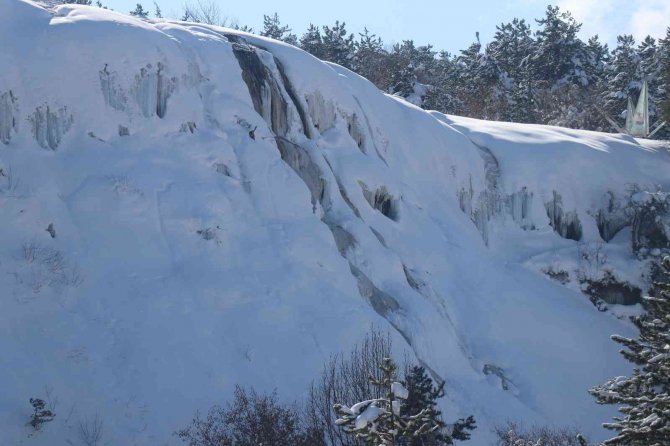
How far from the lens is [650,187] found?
1254 inches

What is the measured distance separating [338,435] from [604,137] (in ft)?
77.6

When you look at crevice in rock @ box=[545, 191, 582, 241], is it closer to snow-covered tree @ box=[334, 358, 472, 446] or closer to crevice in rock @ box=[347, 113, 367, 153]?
crevice in rock @ box=[347, 113, 367, 153]

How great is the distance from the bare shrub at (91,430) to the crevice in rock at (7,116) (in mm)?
7124

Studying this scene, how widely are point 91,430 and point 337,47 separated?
128 feet

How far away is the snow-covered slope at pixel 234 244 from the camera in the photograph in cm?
1716

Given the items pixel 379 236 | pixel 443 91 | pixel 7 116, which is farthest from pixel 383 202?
pixel 443 91

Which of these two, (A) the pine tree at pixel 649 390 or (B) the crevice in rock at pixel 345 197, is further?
(B) the crevice in rock at pixel 345 197

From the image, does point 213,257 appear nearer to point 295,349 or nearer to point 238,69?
point 295,349

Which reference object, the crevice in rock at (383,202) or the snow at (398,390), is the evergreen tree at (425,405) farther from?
the crevice in rock at (383,202)

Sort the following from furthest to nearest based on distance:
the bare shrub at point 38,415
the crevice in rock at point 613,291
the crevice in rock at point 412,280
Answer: the crevice in rock at point 613,291 → the crevice in rock at point 412,280 → the bare shrub at point 38,415

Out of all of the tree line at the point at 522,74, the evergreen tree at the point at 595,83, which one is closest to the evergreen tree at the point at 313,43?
the tree line at the point at 522,74

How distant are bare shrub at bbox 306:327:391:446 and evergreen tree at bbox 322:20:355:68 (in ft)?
113

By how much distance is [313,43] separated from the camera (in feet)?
173

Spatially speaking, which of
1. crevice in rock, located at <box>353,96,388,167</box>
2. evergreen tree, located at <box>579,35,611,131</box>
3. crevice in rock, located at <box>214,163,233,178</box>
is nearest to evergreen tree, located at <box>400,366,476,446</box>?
crevice in rock, located at <box>214,163,233,178</box>
